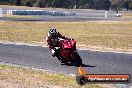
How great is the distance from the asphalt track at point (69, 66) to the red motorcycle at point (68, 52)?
0.29 metres

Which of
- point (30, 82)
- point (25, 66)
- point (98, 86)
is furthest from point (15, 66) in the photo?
point (98, 86)

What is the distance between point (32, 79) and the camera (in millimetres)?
12328

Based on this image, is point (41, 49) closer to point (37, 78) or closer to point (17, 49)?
point (17, 49)

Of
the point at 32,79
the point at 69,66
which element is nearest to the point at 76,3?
the point at 69,66

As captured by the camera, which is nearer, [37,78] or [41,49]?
[37,78]

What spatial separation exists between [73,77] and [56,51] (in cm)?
355

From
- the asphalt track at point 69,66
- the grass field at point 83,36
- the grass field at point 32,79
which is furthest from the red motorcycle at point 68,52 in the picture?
the grass field at point 83,36

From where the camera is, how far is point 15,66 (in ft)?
49.5

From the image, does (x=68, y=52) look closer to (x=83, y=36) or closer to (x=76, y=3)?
(x=83, y=36)

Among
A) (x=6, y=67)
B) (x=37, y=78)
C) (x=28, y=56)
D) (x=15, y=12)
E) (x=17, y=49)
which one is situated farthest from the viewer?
(x=15, y=12)

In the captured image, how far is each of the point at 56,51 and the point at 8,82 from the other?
5011mm

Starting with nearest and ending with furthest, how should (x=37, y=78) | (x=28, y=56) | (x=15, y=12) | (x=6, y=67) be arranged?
(x=37, y=78)
(x=6, y=67)
(x=28, y=56)
(x=15, y=12)

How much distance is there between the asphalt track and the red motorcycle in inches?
11.4

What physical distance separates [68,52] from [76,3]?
146842 millimetres
